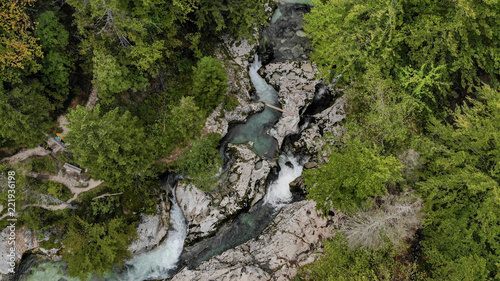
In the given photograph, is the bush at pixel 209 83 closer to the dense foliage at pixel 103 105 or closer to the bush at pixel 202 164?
the dense foliage at pixel 103 105

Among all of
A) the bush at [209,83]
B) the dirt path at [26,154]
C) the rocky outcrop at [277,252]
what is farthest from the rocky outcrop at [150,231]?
the bush at [209,83]

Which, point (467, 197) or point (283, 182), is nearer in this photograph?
point (467, 197)

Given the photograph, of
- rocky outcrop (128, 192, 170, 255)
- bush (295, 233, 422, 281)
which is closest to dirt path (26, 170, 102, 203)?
rocky outcrop (128, 192, 170, 255)

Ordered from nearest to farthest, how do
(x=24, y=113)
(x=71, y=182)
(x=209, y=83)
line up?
(x=24, y=113)
(x=71, y=182)
(x=209, y=83)

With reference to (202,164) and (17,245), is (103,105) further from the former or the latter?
(17,245)

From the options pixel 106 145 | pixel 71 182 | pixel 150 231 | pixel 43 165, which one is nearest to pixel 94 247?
pixel 150 231

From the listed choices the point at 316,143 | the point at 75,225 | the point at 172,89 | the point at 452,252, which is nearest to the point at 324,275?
the point at 452,252

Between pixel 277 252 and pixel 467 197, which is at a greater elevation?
pixel 467 197
